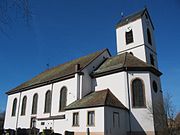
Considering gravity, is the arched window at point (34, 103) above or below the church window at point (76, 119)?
above

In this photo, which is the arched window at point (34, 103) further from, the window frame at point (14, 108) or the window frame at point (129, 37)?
the window frame at point (129, 37)

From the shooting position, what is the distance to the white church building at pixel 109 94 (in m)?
19.9

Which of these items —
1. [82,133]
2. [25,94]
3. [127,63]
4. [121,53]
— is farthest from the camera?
[25,94]

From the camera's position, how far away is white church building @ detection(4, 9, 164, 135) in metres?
19.9

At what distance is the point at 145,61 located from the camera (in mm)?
25141

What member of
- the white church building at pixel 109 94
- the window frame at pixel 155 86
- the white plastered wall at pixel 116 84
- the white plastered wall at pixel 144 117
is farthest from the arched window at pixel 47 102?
the window frame at pixel 155 86

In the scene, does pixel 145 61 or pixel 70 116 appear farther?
pixel 145 61

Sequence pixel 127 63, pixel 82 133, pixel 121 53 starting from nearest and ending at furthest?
1. pixel 82 133
2. pixel 127 63
3. pixel 121 53

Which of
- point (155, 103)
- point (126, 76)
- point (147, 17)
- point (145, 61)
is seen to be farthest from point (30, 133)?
point (147, 17)

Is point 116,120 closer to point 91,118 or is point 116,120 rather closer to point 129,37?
point 91,118

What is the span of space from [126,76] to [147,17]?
12997mm

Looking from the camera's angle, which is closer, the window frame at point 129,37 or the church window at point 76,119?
the church window at point 76,119

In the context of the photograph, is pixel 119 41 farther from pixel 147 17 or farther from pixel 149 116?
Answer: pixel 149 116

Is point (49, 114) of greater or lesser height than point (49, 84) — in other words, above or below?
below
